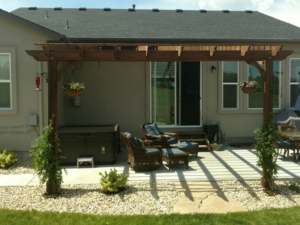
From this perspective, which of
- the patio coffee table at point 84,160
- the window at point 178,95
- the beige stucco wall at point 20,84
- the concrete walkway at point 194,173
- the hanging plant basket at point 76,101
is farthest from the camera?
the window at point 178,95

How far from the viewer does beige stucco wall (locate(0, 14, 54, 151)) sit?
40.0 feet

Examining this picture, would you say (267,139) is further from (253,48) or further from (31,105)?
(31,105)

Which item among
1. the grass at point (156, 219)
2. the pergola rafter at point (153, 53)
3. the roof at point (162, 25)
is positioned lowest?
the grass at point (156, 219)

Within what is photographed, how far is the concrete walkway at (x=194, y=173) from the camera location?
9.65m

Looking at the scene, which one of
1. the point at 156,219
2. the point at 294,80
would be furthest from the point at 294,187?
the point at 294,80

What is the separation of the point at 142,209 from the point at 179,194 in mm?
1117

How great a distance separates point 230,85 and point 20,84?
6902 mm

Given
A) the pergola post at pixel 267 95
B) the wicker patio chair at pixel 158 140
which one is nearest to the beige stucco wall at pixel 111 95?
the wicker patio chair at pixel 158 140

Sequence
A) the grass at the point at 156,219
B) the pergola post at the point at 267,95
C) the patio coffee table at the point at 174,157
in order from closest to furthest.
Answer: the grass at the point at 156,219
the pergola post at the point at 267,95
the patio coffee table at the point at 174,157

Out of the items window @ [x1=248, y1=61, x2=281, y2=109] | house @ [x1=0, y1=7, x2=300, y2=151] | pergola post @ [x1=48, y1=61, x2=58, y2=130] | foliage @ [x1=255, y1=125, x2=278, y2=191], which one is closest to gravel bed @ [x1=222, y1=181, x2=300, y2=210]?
foliage @ [x1=255, y1=125, x2=278, y2=191]

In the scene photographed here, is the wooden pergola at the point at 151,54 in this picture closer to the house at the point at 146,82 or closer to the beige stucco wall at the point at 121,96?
the house at the point at 146,82

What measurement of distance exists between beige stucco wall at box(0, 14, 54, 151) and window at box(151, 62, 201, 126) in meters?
4.21

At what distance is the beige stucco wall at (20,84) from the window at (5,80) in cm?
16

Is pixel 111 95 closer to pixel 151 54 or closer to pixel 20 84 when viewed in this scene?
pixel 20 84
